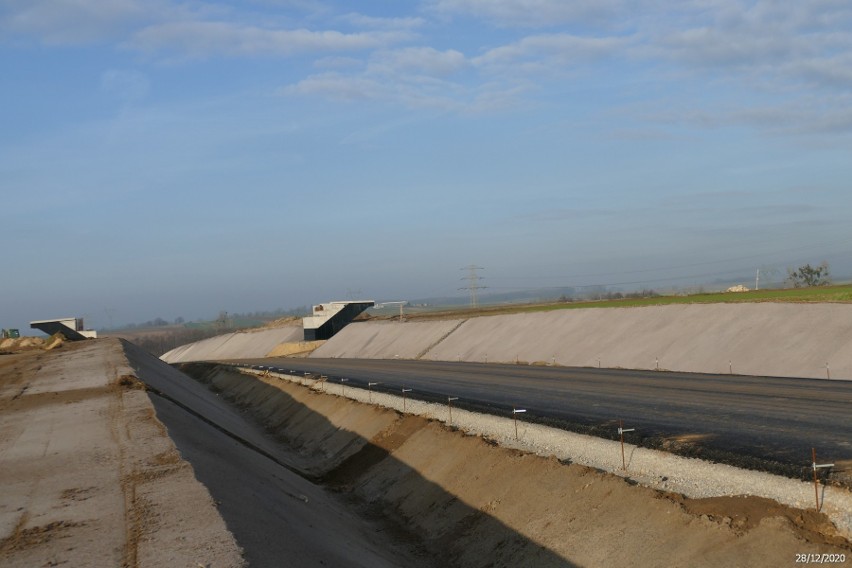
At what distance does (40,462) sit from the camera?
795 inches

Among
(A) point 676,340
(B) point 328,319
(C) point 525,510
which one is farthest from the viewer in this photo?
(B) point 328,319

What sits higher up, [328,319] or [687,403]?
[328,319]

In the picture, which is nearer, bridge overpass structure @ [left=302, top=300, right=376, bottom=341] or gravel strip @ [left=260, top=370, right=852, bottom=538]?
gravel strip @ [left=260, top=370, right=852, bottom=538]

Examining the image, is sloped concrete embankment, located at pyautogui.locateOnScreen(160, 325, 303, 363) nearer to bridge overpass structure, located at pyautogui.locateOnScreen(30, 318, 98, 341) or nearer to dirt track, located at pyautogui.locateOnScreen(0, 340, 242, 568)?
bridge overpass structure, located at pyautogui.locateOnScreen(30, 318, 98, 341)

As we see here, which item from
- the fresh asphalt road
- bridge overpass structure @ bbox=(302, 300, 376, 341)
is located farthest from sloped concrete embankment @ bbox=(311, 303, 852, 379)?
bridge overpass structure @ bbox=(302, 300, 376, 341)

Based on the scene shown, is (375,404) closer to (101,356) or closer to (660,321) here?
(660,321)

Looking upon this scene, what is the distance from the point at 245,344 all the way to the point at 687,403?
101504 mm

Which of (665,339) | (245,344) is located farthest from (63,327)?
(665,339)

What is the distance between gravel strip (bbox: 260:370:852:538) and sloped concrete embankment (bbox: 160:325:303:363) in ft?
290

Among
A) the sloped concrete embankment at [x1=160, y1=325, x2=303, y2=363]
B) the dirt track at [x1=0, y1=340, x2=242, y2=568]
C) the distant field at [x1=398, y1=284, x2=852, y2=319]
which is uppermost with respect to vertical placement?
the distant field at [x1=398, y1=284, x2=852, y2=319]

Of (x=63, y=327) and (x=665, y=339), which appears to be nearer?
(x=665, y=339)

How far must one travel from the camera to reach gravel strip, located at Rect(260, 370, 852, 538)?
13253mm

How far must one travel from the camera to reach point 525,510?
57.9ft

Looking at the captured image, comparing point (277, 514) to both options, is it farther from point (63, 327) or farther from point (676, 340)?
point (63, 327)
